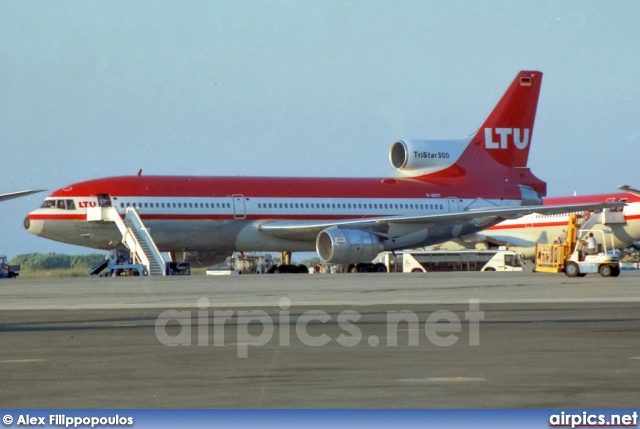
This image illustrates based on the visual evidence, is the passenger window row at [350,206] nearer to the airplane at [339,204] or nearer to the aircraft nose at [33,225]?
the airplane at [339,204]

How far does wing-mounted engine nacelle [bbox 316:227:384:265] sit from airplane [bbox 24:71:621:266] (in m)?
0.05

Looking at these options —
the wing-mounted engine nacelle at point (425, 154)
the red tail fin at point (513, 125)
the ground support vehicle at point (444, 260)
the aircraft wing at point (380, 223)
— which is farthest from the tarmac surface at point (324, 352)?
the ground support vehicle at point (444, 260)

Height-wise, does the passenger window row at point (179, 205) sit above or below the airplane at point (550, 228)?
above

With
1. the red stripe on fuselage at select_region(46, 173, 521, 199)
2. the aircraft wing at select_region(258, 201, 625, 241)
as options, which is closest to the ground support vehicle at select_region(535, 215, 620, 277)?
the aircraft wing at select_region(258, 201, 625, 241)

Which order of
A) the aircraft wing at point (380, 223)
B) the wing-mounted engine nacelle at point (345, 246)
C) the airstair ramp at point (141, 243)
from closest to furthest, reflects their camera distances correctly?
the airstair ramp at point (141, 243) → the wing-mounted engine nacelle at point (345, 246) → the aircraft wing at point (380, 223)

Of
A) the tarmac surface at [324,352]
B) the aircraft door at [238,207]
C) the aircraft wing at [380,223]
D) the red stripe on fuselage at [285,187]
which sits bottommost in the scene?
the tarmac surface at [324,352]

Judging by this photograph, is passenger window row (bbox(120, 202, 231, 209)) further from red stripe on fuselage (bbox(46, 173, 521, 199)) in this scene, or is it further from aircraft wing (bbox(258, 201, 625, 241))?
aircraft wing (bbox(258, 201, 625, 241))

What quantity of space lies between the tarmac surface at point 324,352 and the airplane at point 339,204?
2003 cm

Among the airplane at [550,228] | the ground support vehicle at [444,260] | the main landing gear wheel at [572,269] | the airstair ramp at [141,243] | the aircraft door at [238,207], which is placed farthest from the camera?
the ground support vehicle at [444,260]

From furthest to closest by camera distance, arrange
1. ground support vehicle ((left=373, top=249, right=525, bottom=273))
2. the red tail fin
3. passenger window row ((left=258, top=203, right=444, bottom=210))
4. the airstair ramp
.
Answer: ground support vehicle ((left=373, top=249, right=525, bottom=273))
the red tail fin
passenger window row ((left=258, top=203, right=444, bottom=210))
the airstair ramp

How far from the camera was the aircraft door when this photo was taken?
4212cm

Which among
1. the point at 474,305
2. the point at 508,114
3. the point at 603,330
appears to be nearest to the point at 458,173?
the point at 508,114

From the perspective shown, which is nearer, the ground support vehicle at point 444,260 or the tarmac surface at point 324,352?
the tarmac surface at point 324,352

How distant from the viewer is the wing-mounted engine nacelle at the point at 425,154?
47250 millimetres
